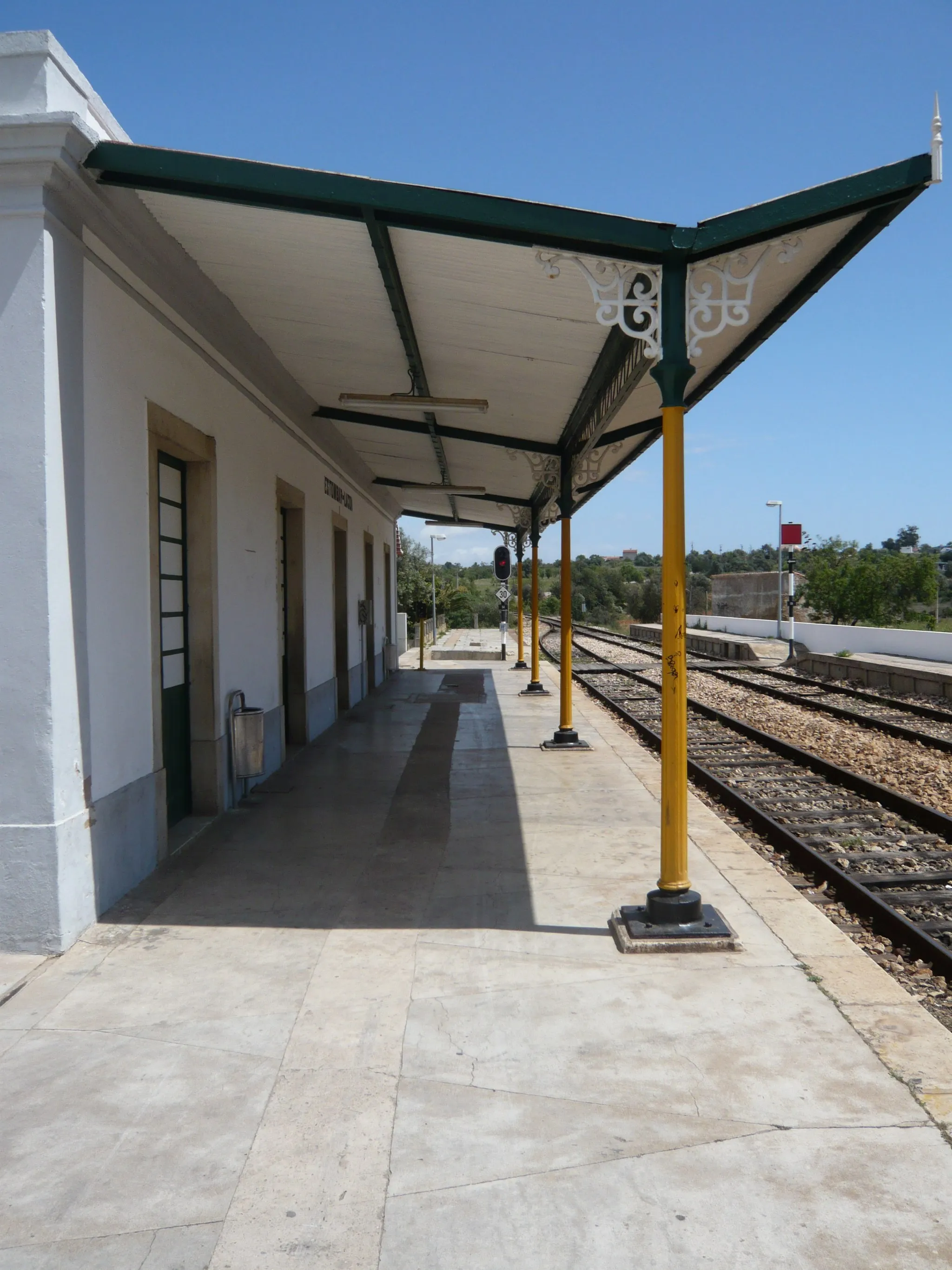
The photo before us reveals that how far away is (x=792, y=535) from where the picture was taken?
26984 mm

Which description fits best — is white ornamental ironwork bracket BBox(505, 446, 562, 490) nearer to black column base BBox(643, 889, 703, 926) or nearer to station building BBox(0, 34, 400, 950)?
station building BBox(0, 34, 400, 950)

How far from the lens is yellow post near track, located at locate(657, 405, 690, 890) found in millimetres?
4727

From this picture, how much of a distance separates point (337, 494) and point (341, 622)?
203cm

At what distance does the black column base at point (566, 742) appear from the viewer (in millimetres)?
10500

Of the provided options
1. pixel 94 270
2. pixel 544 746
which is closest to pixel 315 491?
pixel 544 746

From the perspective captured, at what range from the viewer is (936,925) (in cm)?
514

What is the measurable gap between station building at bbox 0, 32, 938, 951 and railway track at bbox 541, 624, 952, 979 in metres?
1.69

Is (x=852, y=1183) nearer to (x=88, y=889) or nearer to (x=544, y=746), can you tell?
(x=88, y=889)

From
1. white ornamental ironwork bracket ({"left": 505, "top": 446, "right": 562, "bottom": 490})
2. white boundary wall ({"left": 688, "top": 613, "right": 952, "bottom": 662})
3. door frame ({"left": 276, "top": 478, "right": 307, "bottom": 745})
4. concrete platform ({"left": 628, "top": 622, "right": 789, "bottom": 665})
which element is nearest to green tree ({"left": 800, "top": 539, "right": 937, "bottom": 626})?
concrete platform ({"left": 628, "top": 622, "right": 789, "bottom": 665})

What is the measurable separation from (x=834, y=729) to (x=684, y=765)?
8.64 metres

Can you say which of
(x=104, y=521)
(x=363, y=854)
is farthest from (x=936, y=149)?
(x=363, y=854)

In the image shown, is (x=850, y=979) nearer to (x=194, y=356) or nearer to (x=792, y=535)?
(x=194, y=356)

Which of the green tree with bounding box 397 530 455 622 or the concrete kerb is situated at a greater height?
the green tree with bounding box 397 530 455 622

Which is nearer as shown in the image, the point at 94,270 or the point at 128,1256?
the point at 128,1256
